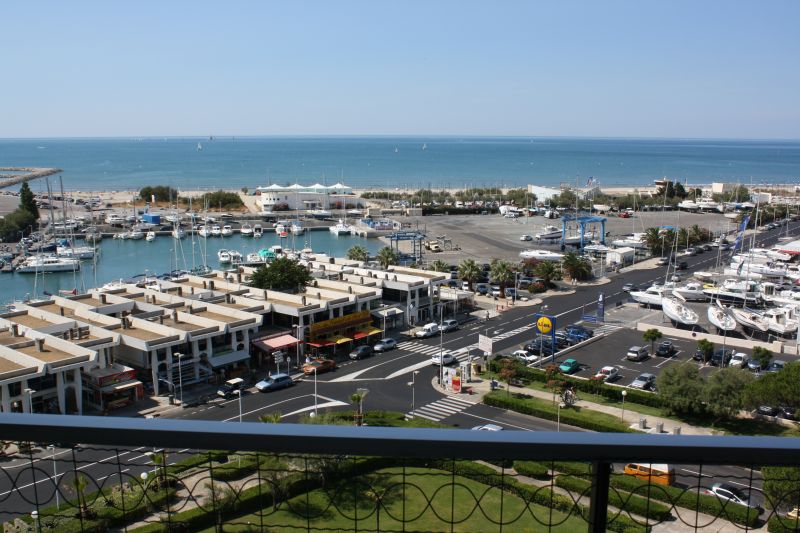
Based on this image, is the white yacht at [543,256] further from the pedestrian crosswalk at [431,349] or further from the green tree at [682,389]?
the green tree at [682,389]

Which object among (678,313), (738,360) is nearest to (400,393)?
(738,360)

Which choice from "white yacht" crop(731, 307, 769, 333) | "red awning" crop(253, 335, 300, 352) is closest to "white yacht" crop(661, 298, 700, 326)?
"white yacht" crop(731, 307, 769, 333)

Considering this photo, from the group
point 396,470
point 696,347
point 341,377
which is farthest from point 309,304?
point 396,470

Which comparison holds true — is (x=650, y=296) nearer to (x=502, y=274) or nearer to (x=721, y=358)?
(x=502, y=274)

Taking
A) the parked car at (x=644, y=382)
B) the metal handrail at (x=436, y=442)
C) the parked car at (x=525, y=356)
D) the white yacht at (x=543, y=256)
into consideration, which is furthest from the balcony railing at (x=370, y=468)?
the white yacht at (x=543, y=256)

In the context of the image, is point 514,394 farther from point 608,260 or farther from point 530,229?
point 530,229

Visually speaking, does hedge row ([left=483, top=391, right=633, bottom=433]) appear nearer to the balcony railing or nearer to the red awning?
the red awning
